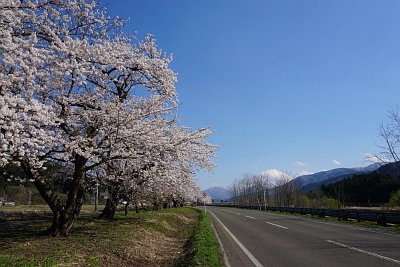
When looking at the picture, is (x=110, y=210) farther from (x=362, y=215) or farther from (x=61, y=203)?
(x=362, y=215)

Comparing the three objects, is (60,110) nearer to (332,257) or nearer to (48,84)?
(48,84)

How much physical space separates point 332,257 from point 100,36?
30.9 feet

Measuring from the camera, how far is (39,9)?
895 cm

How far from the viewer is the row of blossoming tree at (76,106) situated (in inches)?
303

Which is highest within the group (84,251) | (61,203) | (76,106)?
(76,106)

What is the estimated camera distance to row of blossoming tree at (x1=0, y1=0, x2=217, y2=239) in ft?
25.3

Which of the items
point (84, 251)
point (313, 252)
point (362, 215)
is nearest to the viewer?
point (84, 251)

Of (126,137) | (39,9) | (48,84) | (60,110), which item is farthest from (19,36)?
(126,137)

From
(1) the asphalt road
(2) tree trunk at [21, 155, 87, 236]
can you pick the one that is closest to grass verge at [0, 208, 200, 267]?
(2) tree trunk at [21, 155, 87, 236]

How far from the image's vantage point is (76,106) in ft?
39.7

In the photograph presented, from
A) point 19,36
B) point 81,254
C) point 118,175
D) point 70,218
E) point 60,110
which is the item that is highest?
point 19,36

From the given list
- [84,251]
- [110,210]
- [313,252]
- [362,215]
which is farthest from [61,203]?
[362,215]

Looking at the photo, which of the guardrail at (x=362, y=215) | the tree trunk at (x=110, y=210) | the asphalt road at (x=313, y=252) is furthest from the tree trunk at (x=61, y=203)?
the guardrail at (x=362, y=215)

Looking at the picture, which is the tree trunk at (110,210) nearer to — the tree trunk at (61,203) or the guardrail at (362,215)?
the tree trunk at (61,203)
